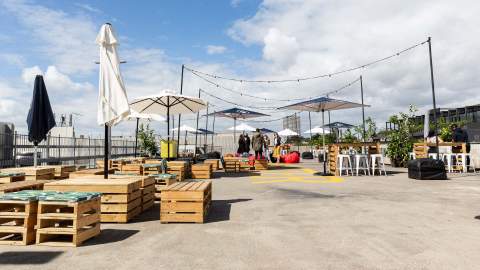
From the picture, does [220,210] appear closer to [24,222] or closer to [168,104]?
[24,222]

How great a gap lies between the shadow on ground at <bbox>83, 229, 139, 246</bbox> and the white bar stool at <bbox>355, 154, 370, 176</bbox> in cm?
1046

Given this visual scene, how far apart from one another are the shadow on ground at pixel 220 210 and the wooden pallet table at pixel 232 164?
8.53 meters

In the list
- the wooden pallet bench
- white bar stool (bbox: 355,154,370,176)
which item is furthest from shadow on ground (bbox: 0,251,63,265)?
white bar stool (bbox: 355,154,370,176)

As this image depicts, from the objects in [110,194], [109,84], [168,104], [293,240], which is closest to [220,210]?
[110,194]

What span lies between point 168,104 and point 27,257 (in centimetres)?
1024

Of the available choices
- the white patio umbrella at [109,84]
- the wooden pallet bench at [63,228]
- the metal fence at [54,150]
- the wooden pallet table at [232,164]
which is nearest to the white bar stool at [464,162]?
the wooden pallet table at [232,164]

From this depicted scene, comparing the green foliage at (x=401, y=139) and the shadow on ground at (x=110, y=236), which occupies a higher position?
the green foliage at (x=401, y=139)

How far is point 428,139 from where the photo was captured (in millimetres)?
16594

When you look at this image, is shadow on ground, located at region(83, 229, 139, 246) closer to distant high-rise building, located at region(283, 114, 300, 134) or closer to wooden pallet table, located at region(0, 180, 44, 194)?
wooden pallet table, located at region(0, 180, 44, 194)

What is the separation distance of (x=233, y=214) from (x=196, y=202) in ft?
3.13

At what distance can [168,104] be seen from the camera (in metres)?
13.9

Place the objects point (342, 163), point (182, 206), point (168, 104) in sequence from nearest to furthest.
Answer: point (182, 206) < point (168, 104) < point (342, 163)

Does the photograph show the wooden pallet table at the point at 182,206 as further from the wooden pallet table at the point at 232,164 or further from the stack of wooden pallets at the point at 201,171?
the wooden pallet table at the point at 232,164

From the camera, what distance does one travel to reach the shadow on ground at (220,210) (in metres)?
6.09
